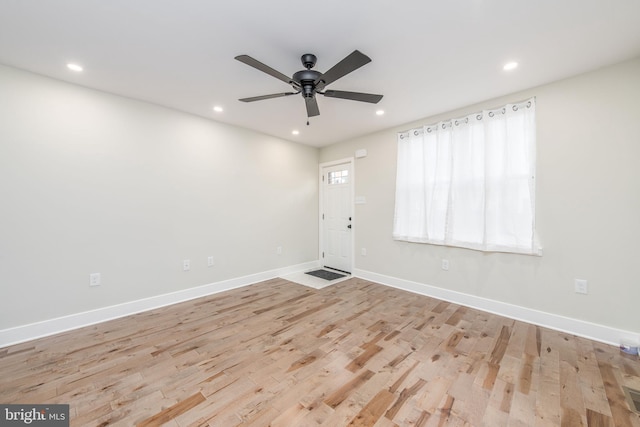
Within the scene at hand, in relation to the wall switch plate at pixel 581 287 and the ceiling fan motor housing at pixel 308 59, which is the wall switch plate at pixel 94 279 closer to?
the ceiling fan motor housing at pixel 308 59

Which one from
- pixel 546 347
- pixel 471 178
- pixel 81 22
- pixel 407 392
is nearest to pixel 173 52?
pixel 81 22

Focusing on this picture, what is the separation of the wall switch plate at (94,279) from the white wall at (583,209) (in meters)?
4.46

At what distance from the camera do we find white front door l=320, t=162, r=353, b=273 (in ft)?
15.2

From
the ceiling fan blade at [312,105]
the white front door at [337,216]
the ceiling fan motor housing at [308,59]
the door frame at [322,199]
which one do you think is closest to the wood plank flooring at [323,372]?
the door frame at [322,199]

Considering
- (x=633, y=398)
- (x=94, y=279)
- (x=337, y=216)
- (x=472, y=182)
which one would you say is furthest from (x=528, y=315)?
(x=94, y=279)

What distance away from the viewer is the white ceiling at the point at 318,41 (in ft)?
5.36

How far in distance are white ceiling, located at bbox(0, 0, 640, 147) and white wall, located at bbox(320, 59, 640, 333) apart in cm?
27

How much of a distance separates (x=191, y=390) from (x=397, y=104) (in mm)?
3535

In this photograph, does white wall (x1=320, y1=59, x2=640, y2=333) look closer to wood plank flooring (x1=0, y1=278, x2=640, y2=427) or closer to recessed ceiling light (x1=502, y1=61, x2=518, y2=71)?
wood plank flooring (x1=0, y1=278, x2=640, y2=427)

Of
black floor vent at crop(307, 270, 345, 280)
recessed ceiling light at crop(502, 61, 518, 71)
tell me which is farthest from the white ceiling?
black floor vent at crop(307, 270, 345, 280)

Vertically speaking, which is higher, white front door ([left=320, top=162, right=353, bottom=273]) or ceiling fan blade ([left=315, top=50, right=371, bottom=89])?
ceiling fan blade ([left=315, top=50, right=371, bottom=89])

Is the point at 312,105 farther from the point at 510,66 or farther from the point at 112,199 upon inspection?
the point at 112,199

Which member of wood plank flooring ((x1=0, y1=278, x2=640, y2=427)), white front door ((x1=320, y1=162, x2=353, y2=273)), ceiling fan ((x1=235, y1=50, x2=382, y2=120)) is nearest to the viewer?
wood plank flooring ((x1=0, y1=278, x2=640, y2=427))

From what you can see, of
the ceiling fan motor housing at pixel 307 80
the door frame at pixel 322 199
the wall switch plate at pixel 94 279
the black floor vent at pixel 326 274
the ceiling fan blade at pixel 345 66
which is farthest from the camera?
the door frame at pixel 322 199
